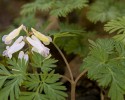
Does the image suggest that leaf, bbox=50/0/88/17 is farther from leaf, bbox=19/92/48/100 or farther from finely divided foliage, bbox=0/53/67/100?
leaf, bbox=19/92/48/100

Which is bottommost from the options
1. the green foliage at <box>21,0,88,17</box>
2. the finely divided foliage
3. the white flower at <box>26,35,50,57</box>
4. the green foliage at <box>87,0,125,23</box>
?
the finely divided foliage

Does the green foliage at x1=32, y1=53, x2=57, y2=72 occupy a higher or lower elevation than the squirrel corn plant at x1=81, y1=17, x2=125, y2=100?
higher

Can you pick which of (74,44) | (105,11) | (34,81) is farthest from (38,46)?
(105,11)

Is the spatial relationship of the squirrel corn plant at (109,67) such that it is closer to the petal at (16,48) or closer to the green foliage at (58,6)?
the petal at (16,48)

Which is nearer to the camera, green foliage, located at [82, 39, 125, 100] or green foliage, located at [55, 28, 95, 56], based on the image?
green foliage, located at [82, 39, 125, 100]

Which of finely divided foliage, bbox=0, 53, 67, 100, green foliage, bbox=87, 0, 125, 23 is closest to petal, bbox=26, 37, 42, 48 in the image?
finely divided foliage, bbox=0, 53, 67, 100
